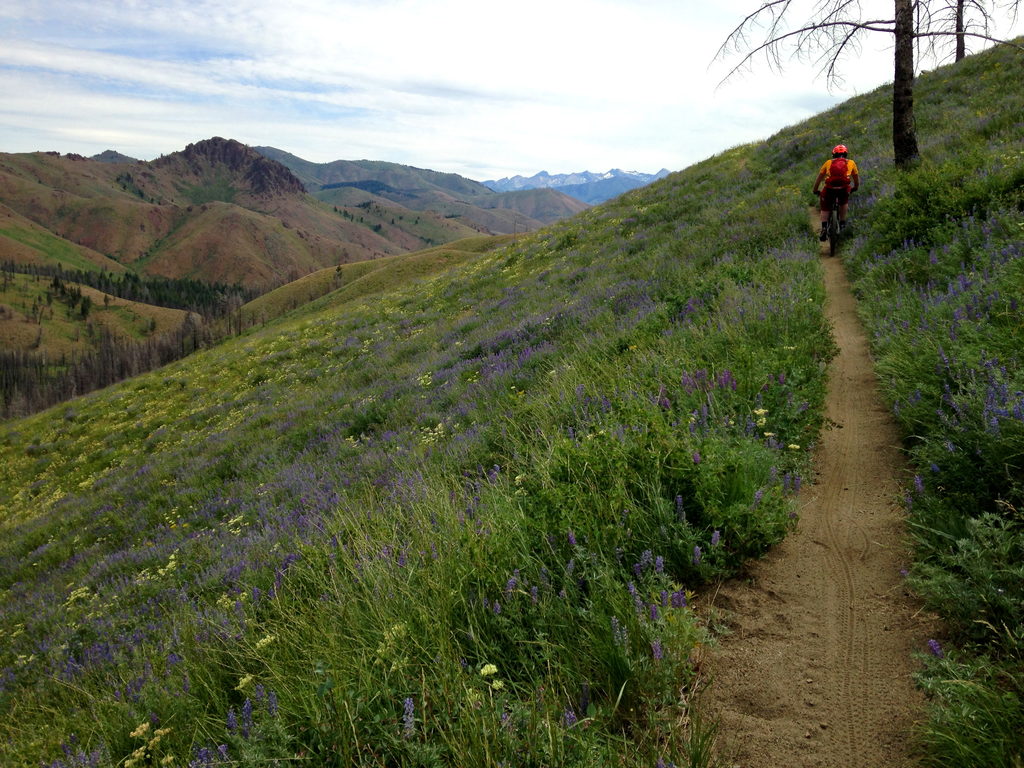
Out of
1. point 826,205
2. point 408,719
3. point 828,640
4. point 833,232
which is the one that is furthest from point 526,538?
point 826,205

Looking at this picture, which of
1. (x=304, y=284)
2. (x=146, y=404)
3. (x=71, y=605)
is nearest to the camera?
(x=71, y=605)

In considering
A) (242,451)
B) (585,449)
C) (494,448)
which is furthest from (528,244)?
(585,449)

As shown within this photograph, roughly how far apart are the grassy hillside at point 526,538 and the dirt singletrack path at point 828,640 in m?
0.18

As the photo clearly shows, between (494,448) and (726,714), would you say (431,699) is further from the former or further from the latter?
(494,448)

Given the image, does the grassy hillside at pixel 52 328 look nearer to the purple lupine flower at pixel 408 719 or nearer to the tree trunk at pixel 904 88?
the tree trunk at pixel 904 88

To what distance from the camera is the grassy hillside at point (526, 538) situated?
7.98 ft

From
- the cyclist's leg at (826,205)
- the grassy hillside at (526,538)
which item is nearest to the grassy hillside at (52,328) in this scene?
the grassy hillside at (526,538)

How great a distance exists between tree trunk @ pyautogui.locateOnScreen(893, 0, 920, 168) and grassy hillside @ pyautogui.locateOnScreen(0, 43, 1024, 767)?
751 mm

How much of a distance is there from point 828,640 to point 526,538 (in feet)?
5.50

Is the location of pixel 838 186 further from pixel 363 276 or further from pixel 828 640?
pixel 363 276

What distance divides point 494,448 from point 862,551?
3.84 m

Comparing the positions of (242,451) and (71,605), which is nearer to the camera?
(71,605)

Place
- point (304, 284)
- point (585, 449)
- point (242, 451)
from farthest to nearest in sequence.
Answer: point (304, 284)
point (242, 451)
point (585, 449)

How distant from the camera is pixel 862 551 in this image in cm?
340
